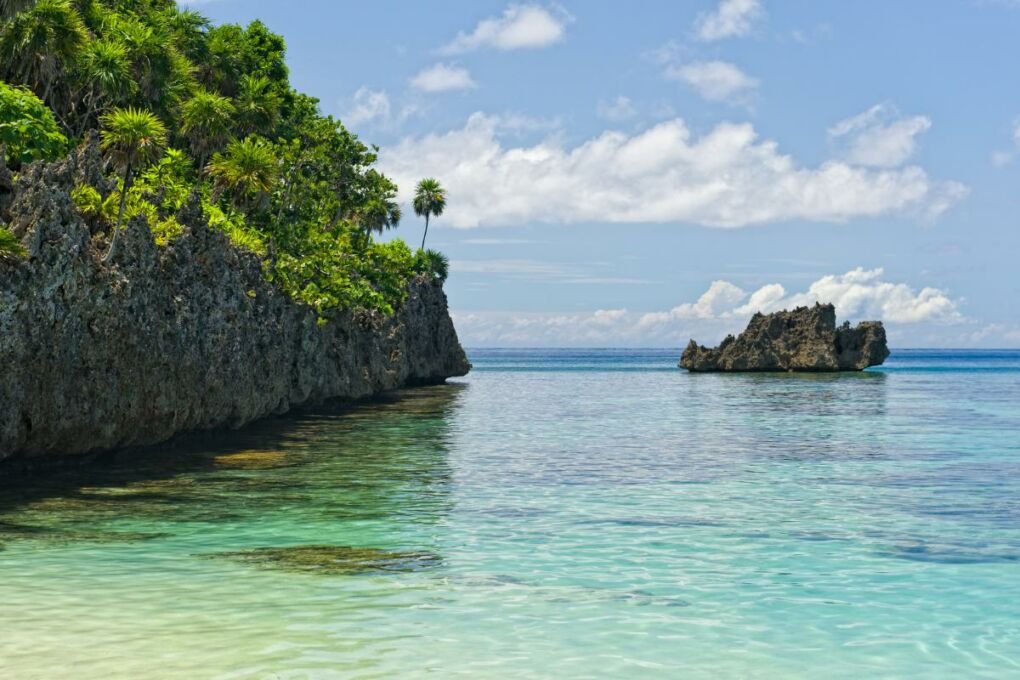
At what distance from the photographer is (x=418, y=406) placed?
53969mm

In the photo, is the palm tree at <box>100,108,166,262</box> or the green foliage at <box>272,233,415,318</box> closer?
the palm tree at <box>100,108,166,262</box>

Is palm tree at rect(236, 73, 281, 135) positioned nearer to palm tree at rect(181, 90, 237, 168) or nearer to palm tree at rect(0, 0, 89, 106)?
palm tree at rect(181, 90, 237, 168)

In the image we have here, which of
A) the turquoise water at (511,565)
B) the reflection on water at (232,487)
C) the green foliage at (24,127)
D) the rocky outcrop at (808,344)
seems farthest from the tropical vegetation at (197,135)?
the rocky outcrop at (808,344)

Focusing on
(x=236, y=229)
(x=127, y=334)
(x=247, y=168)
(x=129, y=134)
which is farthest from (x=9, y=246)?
(x=247, y=168)

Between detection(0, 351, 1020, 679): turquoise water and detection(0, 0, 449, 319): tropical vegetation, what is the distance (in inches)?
287

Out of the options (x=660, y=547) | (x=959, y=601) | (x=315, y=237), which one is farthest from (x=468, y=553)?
(x=315, y=237)

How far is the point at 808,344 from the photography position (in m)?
116

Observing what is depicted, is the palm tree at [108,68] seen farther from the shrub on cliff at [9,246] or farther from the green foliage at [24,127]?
the shrub on cliff at [9,246]

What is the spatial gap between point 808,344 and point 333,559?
108 m

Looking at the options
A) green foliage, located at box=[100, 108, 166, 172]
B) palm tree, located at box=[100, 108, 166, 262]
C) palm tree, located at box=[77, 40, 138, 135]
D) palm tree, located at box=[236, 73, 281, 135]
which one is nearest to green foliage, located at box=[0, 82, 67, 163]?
palm tree, located at box=[100, 108, 166, 262]

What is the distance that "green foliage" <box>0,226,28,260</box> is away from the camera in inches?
761

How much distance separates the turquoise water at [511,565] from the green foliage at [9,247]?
4606 millimetres

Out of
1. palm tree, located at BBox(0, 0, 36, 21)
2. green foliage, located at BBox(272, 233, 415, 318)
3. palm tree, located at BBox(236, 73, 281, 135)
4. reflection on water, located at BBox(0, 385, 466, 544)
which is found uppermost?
palm tree, located at BBox(236, 73, 281, 135)

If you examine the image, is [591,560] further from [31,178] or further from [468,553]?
[31,178]
